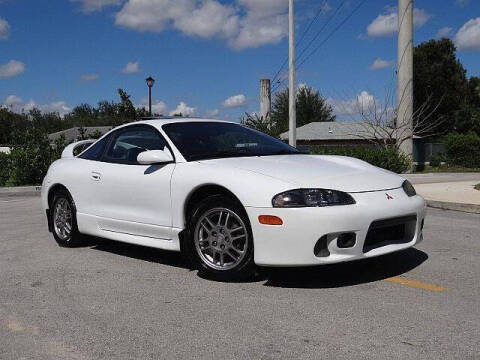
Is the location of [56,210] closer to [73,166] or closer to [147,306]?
[73,166]

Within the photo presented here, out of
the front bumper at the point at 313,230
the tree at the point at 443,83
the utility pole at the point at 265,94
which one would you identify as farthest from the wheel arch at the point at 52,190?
the tree at the point at 443,83

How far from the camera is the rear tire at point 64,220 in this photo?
6.41m

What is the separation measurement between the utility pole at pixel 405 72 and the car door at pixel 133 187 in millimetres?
24375

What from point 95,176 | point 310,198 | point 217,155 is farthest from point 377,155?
point 310,198

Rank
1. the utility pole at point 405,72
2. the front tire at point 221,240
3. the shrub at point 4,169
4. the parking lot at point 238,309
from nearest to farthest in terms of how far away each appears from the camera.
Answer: the parking lot at point 238,309
the front tire at point 221,240
the shrub at point 4,169
the utility pole at point 405,72

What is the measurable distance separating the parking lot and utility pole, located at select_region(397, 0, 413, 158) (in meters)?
24.7

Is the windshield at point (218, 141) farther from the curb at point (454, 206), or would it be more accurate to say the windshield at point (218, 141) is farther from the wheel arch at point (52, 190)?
the curb at point (454, 206)

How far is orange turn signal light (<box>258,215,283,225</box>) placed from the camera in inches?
171

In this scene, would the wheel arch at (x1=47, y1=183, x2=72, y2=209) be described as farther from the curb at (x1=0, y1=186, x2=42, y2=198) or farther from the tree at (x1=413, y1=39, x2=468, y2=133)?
the tree at (x1=413, y1=39, x2=468, y2=133)

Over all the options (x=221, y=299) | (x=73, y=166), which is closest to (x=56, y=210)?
(x=73, y=166)

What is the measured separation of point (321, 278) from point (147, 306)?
1533mm

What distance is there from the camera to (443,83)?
5566 centimetres

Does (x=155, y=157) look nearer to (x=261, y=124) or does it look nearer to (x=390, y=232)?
(x=390, y=232)

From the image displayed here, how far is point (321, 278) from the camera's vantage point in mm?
4832
